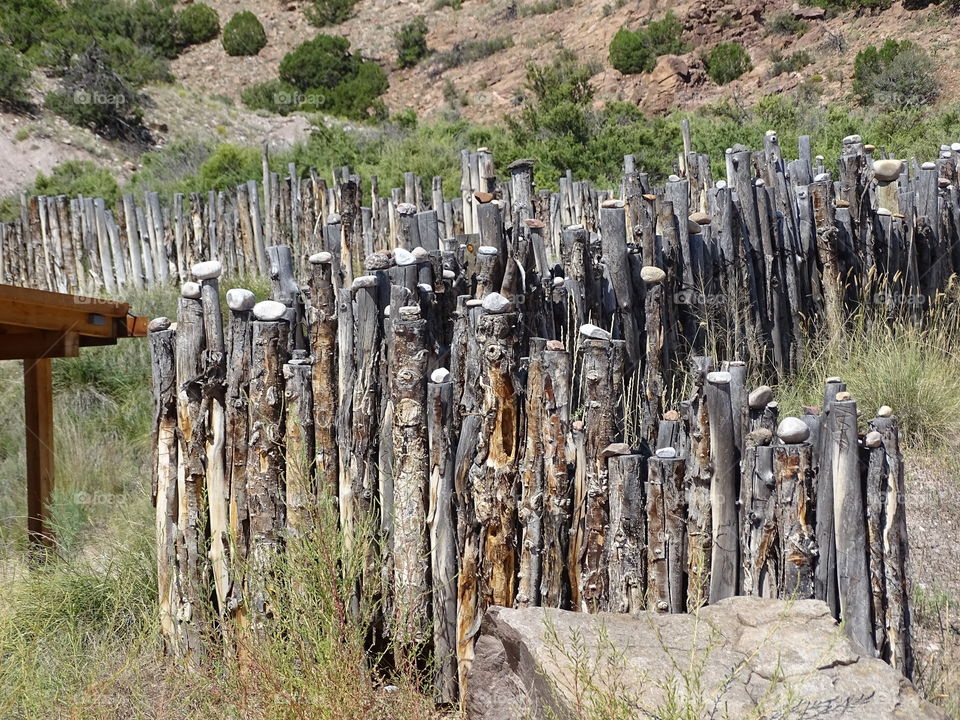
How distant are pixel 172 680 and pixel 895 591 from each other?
2117 millimetres

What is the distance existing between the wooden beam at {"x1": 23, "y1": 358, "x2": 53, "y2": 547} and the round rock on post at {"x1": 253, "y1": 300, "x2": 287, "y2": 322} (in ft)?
6.05

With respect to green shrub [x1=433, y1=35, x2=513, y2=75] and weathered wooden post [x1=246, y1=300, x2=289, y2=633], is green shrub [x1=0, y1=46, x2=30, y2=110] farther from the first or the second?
weathered wooden post [x1=246, y1=300, x2=289, y2=633]

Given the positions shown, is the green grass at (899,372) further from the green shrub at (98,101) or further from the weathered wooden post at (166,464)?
the green shrub at (98,101)

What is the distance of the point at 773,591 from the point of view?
8.47 feet

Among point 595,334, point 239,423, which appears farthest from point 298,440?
point 595,334

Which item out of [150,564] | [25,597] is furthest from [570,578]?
[25,597]

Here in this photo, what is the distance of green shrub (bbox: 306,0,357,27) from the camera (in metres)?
35.2

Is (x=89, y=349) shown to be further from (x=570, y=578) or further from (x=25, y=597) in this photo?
(x=570, y=578)

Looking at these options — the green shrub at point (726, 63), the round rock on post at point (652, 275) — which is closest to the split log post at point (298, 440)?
the round rock on post at point (652, 275)

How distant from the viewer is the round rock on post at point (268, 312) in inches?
120

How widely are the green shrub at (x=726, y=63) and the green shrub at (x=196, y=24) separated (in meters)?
18.2

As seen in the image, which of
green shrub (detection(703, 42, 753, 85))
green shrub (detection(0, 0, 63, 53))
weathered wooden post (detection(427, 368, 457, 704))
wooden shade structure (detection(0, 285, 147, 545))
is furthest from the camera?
green shrub (detection(0, 0, 63, 53))

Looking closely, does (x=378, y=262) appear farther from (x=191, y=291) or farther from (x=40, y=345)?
(x=40, y=345)

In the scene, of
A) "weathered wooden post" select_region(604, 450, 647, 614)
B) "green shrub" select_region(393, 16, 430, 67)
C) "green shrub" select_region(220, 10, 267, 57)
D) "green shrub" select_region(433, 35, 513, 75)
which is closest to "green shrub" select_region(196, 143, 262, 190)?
"weathered wooden post" select_region(604, 450, 647, 614)
